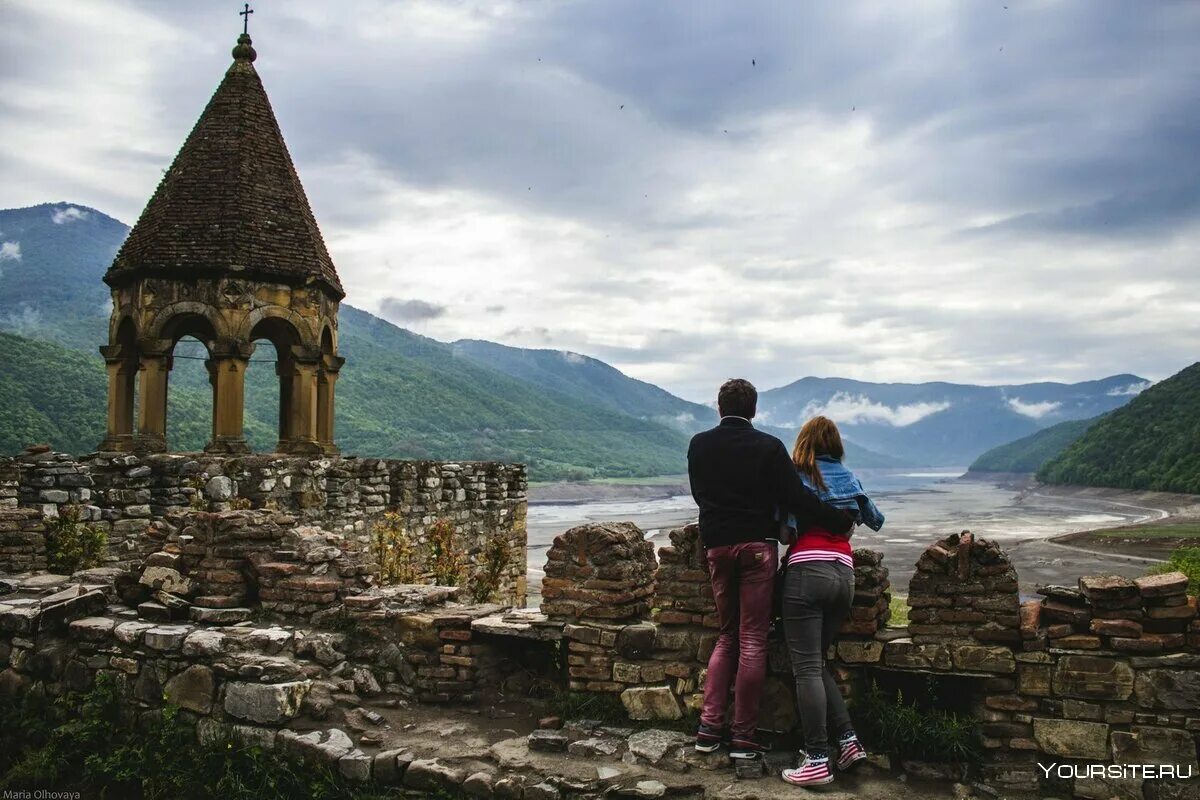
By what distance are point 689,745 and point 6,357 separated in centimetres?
4186

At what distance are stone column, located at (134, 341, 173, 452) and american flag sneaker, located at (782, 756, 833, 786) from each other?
11.1 meters

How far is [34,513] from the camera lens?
8016 millimetres

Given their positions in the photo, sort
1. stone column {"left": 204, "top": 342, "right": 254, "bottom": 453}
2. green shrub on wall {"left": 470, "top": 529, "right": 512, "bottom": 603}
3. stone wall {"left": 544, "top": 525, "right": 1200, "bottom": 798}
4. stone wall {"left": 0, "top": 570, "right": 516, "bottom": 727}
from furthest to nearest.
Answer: stone column {"left": 204, "top": 342, "right": 254, "bottom": 453} < green shrub on wall {"left": 470, "top": 529, "right": 512, "bottom": 603} < stone wall {"left": 0, "top": 570, "right": 516, "bottom": 727} < stone wall {"left": 544, "top": 525, "right": 1200, "bottom": 798}

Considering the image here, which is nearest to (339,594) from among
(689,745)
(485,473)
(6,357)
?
(689,745)

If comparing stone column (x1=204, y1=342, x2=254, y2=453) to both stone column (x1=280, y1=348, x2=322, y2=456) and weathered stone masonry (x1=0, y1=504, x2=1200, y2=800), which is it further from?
weathered stone masonry (x1=0, y1=504, x2=1200, y2=800)

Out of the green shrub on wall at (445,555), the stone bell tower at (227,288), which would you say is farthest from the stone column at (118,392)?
the green shrub on wall at (445,555)

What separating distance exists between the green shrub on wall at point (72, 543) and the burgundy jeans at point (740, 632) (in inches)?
283

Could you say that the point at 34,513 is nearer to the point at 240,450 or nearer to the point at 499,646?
the point at 240,450

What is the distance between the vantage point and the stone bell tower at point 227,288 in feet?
39.9

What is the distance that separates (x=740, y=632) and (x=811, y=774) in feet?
2.68

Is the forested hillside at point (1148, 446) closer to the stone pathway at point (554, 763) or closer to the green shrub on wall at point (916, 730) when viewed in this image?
the green shrub on wall at point (916, 730)

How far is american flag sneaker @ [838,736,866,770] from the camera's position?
4316mm

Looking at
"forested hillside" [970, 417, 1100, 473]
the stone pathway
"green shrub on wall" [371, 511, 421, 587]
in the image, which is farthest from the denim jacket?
"forested hillside" [970, 417, 1100, 473]

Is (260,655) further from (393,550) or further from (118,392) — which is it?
(118,392)
